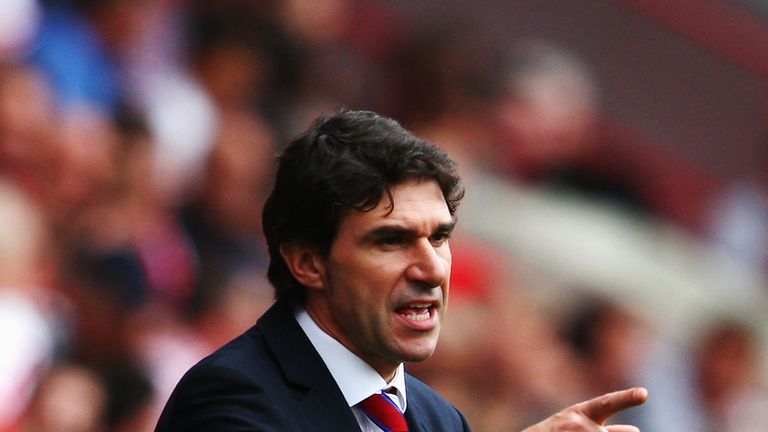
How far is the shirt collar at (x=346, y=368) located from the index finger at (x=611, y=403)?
478 millimetres

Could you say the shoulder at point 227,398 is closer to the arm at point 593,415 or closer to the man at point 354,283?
the man at point 354,283

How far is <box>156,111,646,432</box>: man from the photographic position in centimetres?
340

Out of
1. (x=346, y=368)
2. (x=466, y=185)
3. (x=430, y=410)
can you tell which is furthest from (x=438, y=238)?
(x=466, y=185)

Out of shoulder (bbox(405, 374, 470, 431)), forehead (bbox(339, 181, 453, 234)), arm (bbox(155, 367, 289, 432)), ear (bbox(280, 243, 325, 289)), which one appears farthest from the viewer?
shoulder (bbox(405, 374, 470, 431))

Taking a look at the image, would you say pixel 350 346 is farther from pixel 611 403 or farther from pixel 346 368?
pixel 611 403

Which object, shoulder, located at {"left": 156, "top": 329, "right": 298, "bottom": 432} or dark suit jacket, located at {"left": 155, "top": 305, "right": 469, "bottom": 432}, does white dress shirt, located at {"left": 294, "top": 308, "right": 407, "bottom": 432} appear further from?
shoulder, located at {"left": 156, "top": 329, "right": 298, "bottom": 432}

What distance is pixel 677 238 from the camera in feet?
34.2

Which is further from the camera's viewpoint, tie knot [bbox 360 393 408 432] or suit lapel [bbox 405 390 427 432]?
suit lapel [bbox 405 390 427 432]

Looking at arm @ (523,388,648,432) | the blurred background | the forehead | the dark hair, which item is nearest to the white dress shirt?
the dark hair

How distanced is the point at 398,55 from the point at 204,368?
609 cm

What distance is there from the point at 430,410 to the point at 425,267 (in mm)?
465

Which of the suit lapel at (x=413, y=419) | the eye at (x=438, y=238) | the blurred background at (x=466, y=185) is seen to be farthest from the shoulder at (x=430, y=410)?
the blurred background at (x=466, y=185)

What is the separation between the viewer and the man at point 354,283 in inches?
134

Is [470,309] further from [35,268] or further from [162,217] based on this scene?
[35,268]
